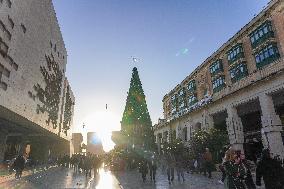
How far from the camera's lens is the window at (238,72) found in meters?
30.7

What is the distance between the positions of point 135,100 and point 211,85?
12.0 metres

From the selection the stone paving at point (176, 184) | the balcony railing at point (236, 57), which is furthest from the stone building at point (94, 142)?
the stone paving at point (176, 184)

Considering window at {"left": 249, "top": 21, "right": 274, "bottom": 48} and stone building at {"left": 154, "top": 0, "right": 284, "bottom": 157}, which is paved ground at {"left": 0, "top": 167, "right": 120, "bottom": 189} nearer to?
stone building at {"left": 154, "top": 0, "right": 284, "bottom": 157}

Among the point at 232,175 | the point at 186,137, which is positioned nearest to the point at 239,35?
the point at 186,137

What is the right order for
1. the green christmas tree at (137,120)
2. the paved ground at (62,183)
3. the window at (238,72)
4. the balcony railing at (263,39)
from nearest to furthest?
1. the paved ground at (62,183)
2. the balcony railing at (263,39)
3. the window at (238,72)
4. the green christmas tree at (137,120)

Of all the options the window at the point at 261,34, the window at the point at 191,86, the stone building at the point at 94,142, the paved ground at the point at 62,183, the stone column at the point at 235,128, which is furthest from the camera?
the stone building at the point at 94,142

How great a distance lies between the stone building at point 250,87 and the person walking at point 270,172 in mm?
17214

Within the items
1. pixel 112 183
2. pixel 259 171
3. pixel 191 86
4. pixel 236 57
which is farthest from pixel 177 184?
pixel 191 86

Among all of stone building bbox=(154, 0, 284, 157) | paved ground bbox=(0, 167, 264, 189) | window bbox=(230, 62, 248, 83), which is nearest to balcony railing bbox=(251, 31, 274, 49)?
stone building bbox=(154, 0, 284, 157)

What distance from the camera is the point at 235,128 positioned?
94.2ft

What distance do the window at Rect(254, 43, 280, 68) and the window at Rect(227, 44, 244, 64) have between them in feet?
8.87

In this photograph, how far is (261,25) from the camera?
92.8ft

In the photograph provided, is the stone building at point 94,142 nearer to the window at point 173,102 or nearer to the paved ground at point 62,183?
the window at point 173,102

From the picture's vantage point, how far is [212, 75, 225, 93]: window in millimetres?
35406
